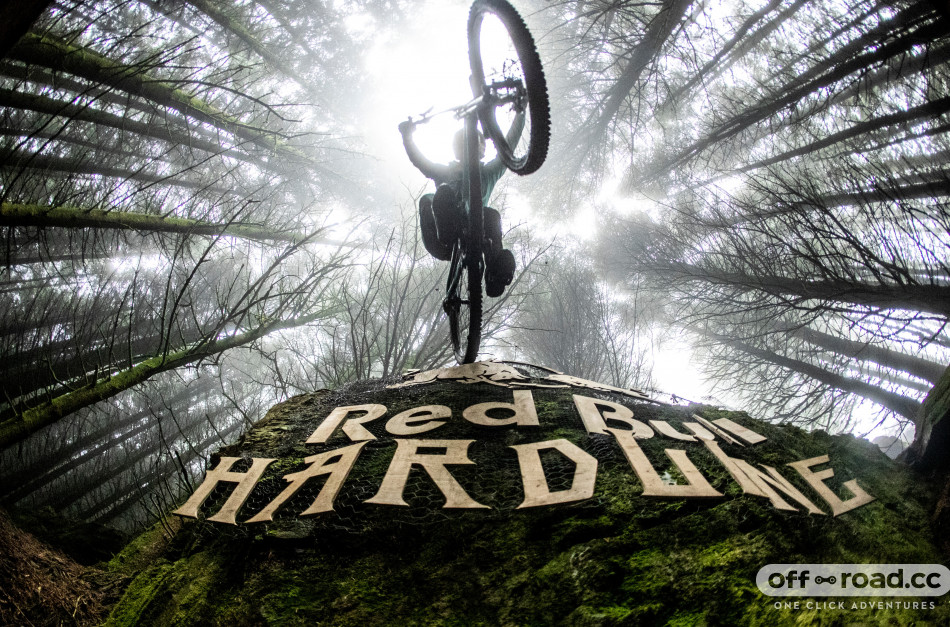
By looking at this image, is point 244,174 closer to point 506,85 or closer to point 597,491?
point 506,85

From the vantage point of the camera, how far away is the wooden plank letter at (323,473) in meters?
1.84

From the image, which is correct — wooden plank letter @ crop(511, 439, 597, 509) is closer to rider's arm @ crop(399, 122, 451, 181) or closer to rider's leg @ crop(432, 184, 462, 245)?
rider's leg @ crop(432, 184, 462, 245)

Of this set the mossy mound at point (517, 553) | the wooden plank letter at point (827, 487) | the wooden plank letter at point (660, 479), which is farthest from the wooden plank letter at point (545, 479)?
the wooden plank letter at point (827, 487)

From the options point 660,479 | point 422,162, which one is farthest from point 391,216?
point 660,479

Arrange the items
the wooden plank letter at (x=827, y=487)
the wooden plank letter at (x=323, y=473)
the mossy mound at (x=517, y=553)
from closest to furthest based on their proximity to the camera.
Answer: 1. the mossy mound at (x=517, y=553)
2. the wooden plank letter at (x=323, y=473)
3. the wooden plank letter at (x=827, y=487)

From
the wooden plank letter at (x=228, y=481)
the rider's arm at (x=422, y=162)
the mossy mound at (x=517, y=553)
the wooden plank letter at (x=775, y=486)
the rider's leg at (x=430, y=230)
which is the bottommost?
the mossy mound at (x=517, y=553)

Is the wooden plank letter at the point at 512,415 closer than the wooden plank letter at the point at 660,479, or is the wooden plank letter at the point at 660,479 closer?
the wooden plank letter at the point at 660,479

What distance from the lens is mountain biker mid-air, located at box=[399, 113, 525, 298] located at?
2.92 m

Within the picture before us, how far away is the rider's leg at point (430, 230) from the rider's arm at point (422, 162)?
0.21 meters

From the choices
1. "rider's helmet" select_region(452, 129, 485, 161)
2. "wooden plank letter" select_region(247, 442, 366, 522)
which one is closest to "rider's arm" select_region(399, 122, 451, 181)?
"rider's helmet" select_region(452, 129, 485, 161)

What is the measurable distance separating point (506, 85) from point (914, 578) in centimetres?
309

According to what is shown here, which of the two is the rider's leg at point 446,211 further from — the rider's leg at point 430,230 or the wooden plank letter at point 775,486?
the wooden plank letter at point 775,486

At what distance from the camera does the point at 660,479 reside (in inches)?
74.2

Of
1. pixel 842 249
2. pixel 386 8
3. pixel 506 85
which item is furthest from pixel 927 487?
pixel 386 8
